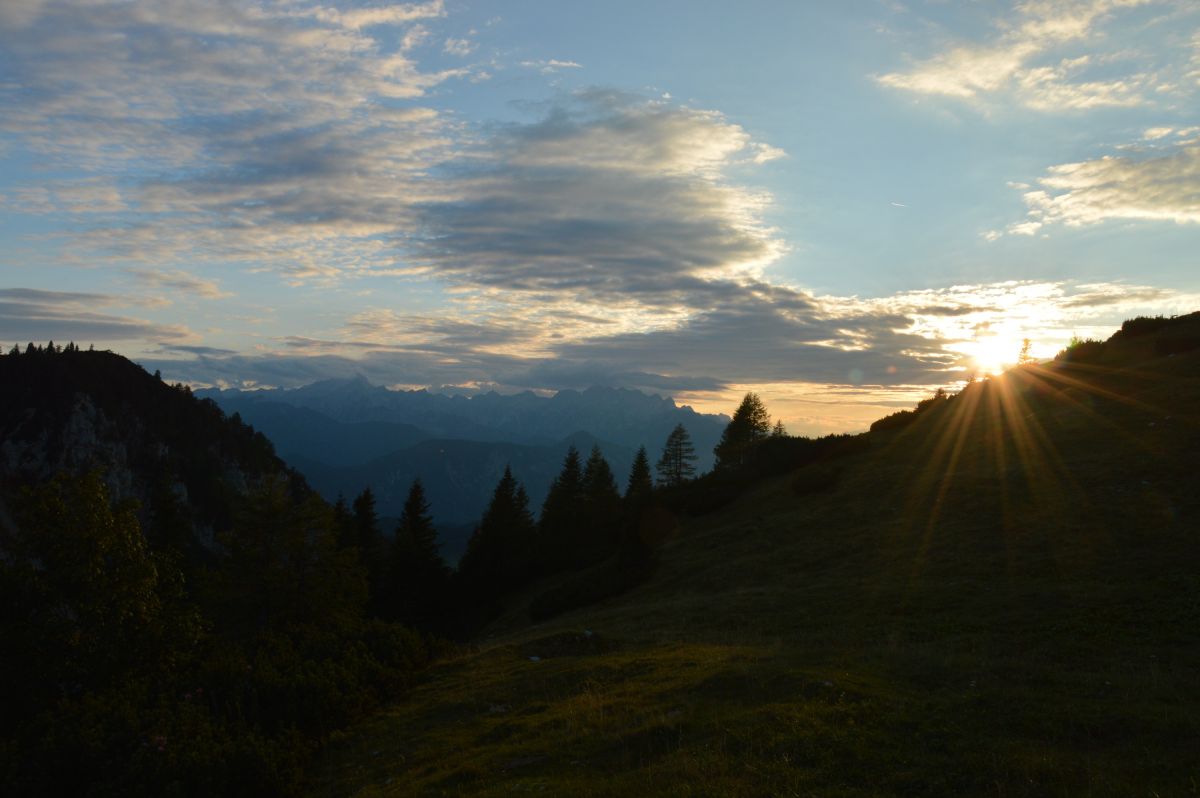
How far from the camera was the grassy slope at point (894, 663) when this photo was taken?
10602mm

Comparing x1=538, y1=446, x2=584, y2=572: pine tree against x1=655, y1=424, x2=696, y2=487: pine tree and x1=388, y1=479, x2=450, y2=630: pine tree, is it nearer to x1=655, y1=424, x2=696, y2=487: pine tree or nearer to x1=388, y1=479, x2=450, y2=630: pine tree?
x1=388, y1=479, x2=450, y2=630: pine tree

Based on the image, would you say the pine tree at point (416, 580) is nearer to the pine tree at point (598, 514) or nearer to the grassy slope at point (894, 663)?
the pine tree at point (598, 514)

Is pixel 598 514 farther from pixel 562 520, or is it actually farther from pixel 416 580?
pixel 416 580

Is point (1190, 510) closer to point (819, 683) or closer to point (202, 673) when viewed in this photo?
point (819, 683)

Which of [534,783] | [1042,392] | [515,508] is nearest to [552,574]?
[515,508]

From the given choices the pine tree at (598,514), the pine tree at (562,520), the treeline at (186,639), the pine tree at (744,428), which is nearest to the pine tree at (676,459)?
the pine tree at (744,428)

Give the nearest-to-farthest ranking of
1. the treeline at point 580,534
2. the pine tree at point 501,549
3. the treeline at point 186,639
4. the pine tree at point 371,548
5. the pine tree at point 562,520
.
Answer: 1. the treeline at point 186,639
2. the treeline at point 580,534
3. the pine tree at point 562,520
4. the pine tree at point 501,549
5. the pine tree at point 371,548

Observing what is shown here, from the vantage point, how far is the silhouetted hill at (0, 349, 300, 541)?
170m

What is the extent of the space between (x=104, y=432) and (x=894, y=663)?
217891 mm

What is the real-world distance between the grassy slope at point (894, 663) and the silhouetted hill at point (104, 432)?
162669 mm

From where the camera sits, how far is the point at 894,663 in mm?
16266

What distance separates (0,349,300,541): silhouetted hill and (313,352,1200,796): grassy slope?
162669 millimetres

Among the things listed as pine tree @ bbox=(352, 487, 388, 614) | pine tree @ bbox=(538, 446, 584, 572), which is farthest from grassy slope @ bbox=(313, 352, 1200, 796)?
pine tree @ bbox=(352, 487, 388, 614)

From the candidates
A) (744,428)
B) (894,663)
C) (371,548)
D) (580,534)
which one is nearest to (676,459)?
(744,428)
